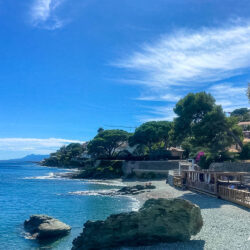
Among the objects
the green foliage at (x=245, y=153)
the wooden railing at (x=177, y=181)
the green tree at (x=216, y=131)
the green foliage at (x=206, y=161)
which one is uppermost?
the green tree at (x=216, y=131)

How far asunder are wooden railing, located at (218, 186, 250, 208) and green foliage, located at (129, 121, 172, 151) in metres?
43.8

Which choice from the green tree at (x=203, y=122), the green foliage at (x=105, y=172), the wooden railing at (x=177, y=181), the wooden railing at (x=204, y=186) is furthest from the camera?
the green foliage at (x=105, y=172)

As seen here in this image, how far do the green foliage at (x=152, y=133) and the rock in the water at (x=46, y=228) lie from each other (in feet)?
163

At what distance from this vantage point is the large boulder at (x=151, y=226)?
12695 mm

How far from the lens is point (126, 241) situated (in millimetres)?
12977

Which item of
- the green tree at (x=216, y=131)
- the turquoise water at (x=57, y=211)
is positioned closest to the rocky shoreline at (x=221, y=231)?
the turquoise water at (x=57, y=211)

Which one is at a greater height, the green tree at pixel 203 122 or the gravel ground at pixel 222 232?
the green tree at pixel 203 122

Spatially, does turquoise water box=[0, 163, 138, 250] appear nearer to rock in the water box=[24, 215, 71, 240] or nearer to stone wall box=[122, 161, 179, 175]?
rock in the water box=[24, 215, 71, 240]

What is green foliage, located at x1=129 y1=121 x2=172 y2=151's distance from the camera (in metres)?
67.2

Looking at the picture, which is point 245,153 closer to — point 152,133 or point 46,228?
point 46,228

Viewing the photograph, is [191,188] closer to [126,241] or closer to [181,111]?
[181,111]

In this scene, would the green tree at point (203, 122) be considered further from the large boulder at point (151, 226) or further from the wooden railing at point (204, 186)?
the large boulder at point (151, 226)

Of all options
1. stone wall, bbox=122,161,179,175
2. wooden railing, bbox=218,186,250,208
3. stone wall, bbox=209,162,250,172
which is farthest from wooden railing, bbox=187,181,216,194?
stone wall, bbox=122,161,179,175

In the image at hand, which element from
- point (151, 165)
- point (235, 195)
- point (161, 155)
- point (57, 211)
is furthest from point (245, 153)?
point (161, 155)
